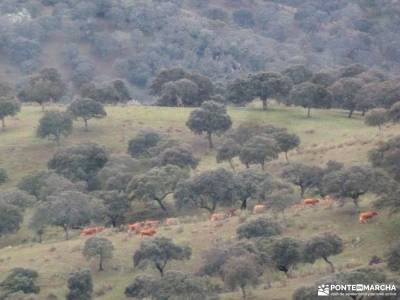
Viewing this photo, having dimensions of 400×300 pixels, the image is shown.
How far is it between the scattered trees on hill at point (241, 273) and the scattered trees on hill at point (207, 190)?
21326 millimetres

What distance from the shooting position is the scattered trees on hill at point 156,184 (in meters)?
76.4

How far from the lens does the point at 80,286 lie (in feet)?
182

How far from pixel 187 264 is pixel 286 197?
9.76 m

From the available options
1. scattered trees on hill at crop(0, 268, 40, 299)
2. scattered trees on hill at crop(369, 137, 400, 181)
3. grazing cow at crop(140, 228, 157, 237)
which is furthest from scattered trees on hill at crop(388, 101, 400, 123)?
scattered trees on hill at crop(0, 268, 40, 299)

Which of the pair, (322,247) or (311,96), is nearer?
(322,247)

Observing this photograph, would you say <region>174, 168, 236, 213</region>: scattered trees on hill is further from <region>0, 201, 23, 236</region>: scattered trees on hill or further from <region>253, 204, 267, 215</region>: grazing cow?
<region>0, 201, 23, 236</region>: scattered trees on hill

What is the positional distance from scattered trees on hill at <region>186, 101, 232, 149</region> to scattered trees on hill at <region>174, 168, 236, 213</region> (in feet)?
75.7

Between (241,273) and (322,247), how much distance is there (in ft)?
19.2

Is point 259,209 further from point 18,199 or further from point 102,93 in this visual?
point 102,93

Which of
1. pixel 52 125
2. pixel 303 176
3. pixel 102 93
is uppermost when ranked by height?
pixel 303 176

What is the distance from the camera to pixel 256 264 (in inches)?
2079

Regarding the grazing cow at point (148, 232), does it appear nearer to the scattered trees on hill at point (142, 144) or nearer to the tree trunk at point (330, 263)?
the tree trunk at point (330, 263)

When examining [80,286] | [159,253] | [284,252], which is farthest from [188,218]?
[80,286]

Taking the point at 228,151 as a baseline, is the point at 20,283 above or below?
above
